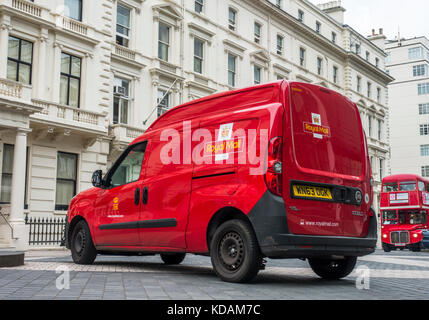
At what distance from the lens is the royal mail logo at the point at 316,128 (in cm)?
705

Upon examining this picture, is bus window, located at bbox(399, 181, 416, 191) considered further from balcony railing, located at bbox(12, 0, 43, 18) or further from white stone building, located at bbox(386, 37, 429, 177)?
white stone building, located at bbox(386, 37, 429, 177)

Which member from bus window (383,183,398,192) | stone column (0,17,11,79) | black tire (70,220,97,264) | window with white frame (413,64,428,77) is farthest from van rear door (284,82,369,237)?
window with white frame (413,64,428,77)

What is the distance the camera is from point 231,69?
1256 inches

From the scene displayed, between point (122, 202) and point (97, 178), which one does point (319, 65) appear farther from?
point (122, 202)

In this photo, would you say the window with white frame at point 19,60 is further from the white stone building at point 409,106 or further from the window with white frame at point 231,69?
the white stone building at point 409,106

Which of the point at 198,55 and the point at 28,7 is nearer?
the point at 28,7

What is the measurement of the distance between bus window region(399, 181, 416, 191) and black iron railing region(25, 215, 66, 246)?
670 inches

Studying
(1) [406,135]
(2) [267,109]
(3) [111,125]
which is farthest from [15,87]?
(1) [406,135]

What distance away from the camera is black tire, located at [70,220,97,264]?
9.78 metres

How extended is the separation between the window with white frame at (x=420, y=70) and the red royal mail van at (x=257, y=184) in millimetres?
77168

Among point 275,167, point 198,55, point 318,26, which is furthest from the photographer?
point 318,26

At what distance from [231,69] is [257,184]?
26.0m

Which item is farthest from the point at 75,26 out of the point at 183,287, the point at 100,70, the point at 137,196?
the point at 183,287
